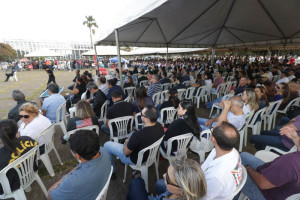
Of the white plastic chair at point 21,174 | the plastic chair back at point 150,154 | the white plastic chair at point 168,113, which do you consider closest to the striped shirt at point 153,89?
the white plastic chair at point 168,113

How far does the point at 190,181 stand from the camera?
104 centimetres

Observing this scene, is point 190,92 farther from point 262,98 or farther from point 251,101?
point 251,101

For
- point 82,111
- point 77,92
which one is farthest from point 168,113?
point 77,92

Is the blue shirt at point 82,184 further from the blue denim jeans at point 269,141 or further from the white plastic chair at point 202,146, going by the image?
the blue denim jeans at point 269,141

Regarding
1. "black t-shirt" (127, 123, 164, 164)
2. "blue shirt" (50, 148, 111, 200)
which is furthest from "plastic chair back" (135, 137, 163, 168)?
"blue shirt" (50, 148, 111, 200)

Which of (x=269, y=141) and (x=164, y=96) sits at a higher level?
(x=164, y=96)

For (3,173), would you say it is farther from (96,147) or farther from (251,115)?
(251,115)

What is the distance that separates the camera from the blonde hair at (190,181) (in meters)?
1.03

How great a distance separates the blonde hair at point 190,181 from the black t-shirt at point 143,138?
1.01 m

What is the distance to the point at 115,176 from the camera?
2639 millimetres

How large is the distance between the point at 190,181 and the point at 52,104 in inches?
146

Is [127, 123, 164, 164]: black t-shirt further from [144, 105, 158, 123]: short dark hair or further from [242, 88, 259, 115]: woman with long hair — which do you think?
[242, 88, 259, 115]: woman with long hair

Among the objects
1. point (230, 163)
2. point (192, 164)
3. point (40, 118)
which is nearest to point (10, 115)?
point (40, 118)

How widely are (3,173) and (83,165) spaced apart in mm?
1003
